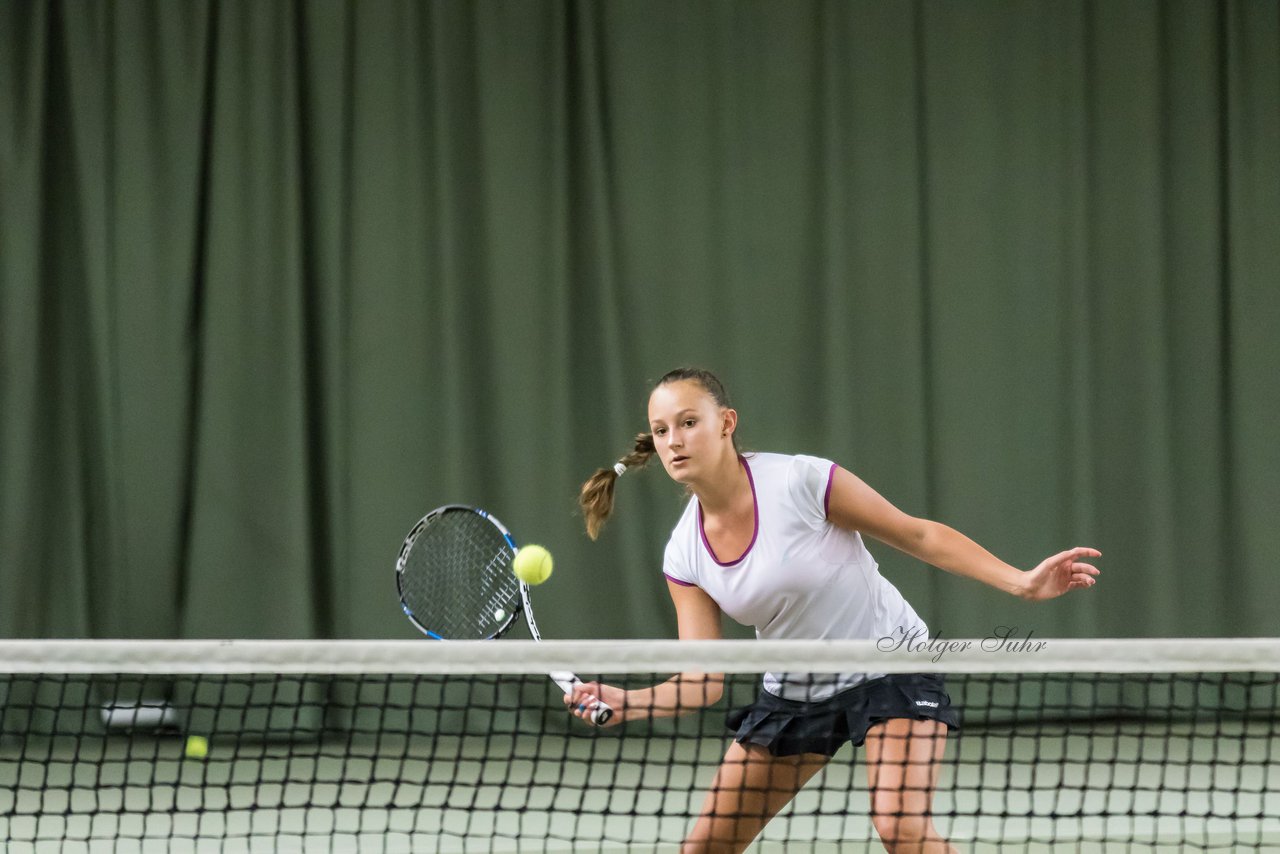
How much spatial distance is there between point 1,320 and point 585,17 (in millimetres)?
2758

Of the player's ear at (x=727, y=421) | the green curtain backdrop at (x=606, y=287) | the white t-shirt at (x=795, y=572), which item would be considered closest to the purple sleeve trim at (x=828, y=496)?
the white t-shirt at (x=795, y=572)

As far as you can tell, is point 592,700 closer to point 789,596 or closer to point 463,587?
point 789,596

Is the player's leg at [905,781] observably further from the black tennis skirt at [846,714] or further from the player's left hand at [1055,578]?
the player's left hand at [1055,578]

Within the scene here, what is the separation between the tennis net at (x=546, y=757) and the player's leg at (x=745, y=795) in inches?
5.6

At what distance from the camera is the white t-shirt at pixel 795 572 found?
2.72m

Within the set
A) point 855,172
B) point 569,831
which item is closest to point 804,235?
point 855,172

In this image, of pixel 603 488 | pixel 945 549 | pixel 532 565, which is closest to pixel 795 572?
pixel 945 549

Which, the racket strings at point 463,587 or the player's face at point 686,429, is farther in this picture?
the racket strings at point 463,587

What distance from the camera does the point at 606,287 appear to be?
226 inches

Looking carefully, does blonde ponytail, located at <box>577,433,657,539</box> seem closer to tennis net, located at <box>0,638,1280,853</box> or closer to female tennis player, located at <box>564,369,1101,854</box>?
female tennis player, located at <box>564,369,1101,854</box>

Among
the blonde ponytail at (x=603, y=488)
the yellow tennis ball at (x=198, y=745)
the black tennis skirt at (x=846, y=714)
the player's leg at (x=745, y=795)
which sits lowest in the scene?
the yellow tennis ball at (x=198, y=745)

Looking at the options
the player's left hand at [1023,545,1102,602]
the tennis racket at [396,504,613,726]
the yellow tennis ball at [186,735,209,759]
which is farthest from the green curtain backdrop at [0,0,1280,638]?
the player's left hand at [1023,545,1102,602]

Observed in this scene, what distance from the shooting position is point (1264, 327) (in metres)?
6.03

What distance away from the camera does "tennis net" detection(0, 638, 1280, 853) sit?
2449 mm
